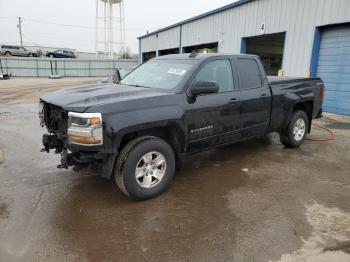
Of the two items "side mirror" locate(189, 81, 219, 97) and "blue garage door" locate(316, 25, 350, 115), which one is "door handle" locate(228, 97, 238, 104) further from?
"blue garage door" locate(316, 25, 350, 115)

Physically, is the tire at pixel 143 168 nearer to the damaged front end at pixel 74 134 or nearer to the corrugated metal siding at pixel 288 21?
the damaged front end at pixel 74 134

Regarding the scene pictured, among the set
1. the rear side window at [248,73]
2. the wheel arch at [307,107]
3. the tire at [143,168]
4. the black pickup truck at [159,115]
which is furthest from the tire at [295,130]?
the tire at [143,168]

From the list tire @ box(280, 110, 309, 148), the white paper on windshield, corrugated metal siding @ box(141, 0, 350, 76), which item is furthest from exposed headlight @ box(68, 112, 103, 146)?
corrugated metal siding @ box(141, 0, 350, 76)

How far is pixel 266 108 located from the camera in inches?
223

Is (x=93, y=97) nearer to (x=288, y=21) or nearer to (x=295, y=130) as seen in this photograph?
(x=295, y=130)

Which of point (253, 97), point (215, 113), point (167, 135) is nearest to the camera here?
point (167, 135)

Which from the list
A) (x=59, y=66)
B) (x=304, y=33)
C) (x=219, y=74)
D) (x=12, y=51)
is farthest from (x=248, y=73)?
(x=12, y=51)

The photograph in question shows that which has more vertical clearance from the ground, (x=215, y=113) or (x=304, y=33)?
(x=304, y=33)

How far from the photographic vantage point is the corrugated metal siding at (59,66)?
36.3m

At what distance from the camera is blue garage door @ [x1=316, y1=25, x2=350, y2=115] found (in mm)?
10461

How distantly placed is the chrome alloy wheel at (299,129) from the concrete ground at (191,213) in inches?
32.8

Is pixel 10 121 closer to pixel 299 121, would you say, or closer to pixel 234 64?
pixel 234 64

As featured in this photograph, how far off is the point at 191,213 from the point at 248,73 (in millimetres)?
2817

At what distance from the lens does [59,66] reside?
38.9 m
